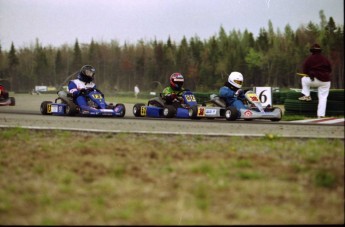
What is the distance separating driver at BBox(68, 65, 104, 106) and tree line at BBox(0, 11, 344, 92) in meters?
28.3

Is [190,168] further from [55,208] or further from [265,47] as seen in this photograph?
[265,47]

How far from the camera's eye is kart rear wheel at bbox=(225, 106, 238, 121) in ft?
40.2

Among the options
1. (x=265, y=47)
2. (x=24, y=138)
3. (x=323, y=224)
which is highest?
(x=265, y=47)

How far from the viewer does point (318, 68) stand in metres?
12.3

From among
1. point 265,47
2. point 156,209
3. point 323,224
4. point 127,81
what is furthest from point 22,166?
point 127,81

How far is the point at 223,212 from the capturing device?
4426mm

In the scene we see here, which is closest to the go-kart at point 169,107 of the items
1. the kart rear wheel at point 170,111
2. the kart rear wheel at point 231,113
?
the kart rear wheel at point 170,111

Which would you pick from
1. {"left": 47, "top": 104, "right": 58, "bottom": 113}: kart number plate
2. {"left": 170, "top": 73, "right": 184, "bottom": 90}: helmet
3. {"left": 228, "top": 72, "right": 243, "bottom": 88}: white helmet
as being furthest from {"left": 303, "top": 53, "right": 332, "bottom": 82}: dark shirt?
{"left": 47, "top": 104, "right": 58, "bottom": 113}: kart number plate

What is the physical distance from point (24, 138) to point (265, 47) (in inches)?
1426

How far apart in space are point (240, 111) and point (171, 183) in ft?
24.7

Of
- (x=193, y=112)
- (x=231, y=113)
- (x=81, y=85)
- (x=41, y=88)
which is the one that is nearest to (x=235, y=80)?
(x=231, y=113)

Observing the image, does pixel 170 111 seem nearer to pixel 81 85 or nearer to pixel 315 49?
pixel 81 85

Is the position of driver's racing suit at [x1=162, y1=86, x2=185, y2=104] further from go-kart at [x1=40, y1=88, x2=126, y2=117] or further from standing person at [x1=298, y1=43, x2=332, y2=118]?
standing person at [x1=298, y1=43, x2=332, y2=118]

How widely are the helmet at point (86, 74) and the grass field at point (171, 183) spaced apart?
6838 mm
